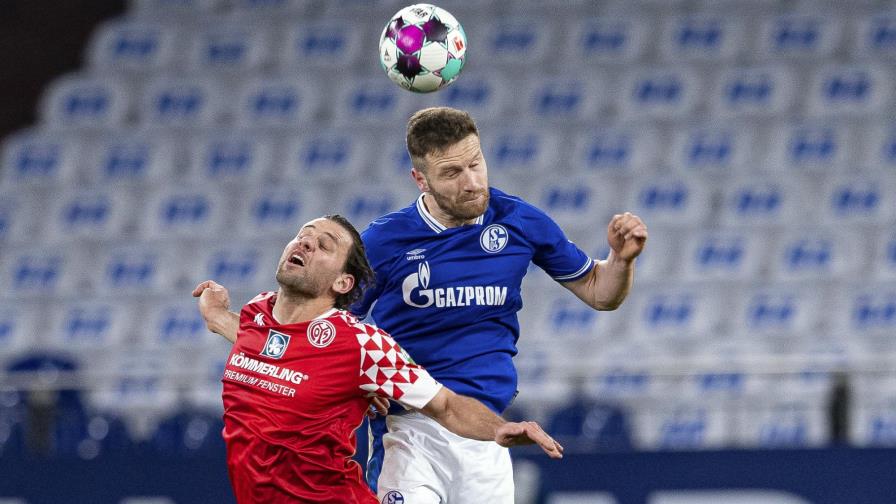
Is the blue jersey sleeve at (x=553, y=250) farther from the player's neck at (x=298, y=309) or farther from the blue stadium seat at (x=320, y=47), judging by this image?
the blue stadium seat at (x=320, y=47)

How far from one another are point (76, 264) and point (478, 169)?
24.8 ft

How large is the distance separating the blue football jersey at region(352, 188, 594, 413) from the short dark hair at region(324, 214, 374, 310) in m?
0.23

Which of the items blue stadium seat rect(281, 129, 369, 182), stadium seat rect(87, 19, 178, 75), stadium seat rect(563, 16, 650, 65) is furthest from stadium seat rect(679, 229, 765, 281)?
stadium seat rect(87, 19, 178, 75)

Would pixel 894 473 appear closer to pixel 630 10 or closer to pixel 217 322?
pixel 217 322

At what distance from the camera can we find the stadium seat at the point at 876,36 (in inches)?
424

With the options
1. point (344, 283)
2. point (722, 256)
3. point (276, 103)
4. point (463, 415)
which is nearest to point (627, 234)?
point (463, 415)

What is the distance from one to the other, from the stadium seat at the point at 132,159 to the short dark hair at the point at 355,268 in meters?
7.68

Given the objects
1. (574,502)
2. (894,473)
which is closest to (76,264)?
(574,502)

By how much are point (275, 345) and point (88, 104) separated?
890 centimetres

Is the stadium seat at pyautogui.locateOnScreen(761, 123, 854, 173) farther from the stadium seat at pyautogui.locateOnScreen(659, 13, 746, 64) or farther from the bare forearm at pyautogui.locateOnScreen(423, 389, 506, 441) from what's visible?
the bare forearm at pyautogui.locateOnScreen(423, 389, 506, 441)

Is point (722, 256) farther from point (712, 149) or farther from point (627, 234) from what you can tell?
point (627, 234)

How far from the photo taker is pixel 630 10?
11.5 metres

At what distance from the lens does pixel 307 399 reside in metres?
3.94

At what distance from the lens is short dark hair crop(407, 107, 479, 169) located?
4.32m
